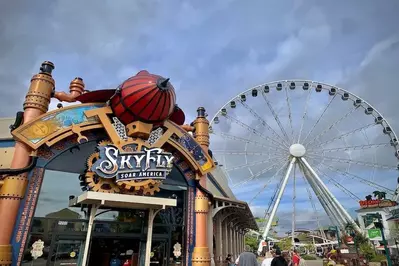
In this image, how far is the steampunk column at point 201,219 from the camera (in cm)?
1138

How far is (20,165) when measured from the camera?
9203 mm

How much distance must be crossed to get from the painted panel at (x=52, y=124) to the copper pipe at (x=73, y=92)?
830 millimetres

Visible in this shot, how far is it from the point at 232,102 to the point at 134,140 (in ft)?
54.0

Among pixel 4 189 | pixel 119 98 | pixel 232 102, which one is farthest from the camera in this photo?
pixel 232 102

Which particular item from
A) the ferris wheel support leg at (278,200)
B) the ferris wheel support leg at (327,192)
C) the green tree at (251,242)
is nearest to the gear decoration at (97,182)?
the ferris wheel support leg at (278,200)

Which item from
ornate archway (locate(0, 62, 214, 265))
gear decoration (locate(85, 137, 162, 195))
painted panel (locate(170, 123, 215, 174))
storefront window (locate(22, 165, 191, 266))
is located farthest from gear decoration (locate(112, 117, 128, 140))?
painted panel (locate(170, 123, 215, 174))

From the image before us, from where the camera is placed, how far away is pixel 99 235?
10469 mm

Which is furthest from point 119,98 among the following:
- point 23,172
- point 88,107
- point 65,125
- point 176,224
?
point 176,224

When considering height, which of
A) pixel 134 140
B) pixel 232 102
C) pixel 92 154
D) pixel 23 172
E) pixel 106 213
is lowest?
pixel 106 213

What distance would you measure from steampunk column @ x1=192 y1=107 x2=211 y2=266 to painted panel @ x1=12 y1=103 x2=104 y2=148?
4.81 m

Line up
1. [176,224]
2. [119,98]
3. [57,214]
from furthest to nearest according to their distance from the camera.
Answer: [176,224], [119,98], [57,214]

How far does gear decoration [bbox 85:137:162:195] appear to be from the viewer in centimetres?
998

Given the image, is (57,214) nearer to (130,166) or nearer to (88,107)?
(130,166)

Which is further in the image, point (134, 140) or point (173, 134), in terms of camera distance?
point (173, 134)
